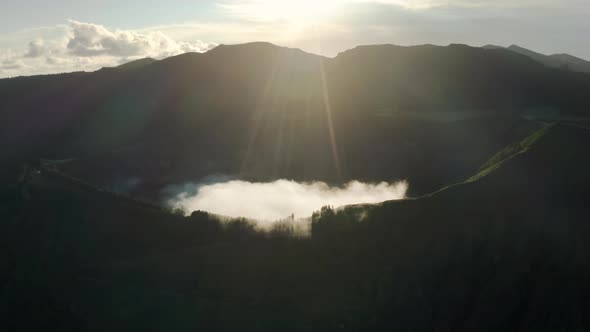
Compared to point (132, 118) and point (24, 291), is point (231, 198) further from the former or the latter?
point (132, 118)

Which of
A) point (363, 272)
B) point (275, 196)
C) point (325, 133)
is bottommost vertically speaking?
point (275, 196)

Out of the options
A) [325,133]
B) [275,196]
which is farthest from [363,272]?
[325,133]

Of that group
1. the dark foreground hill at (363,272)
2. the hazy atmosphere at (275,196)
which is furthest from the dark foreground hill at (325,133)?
the dark foreground hill at (363,272)

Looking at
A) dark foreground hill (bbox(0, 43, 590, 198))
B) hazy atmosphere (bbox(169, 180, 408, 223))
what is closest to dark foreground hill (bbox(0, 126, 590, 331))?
hazy atmosphere (bbox(169, 180, 408, 223))

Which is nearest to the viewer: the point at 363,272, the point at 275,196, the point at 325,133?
the point at 363,272

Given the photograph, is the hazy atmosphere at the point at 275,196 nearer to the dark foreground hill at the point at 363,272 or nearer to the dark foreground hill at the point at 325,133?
the dark foreground hill at the point at 325,133

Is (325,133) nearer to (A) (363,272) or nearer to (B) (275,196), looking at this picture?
(B) (275,196)

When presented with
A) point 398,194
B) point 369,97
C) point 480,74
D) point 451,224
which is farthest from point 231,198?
point 480,74

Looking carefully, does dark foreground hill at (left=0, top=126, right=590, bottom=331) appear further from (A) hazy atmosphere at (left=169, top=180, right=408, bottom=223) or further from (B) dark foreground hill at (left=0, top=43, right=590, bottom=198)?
(B) dark foreground hill at (left=0, top=43, right=590, bottom=198)
